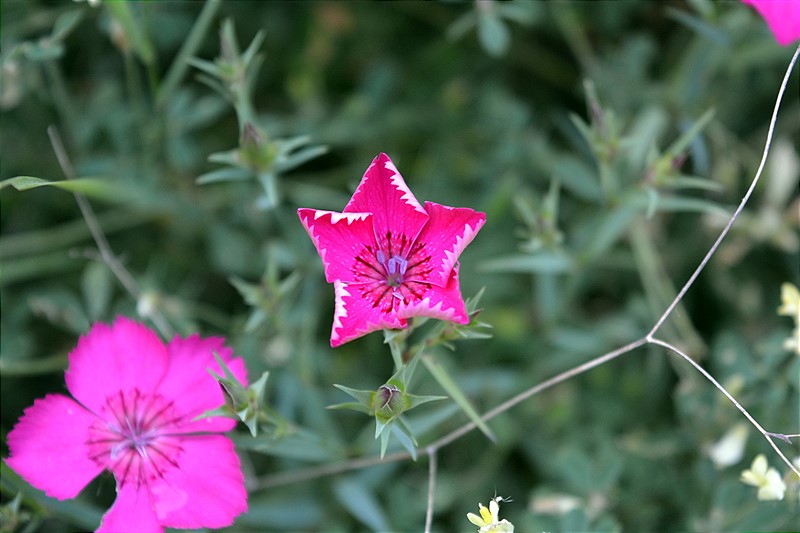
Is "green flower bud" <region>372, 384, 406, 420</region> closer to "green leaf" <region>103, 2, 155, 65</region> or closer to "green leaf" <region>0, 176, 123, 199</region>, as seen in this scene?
"green leaf" <region>0, 176, 123, 199</region>

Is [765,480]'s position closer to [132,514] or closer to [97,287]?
[132,514]

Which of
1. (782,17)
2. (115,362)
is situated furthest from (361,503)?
(782,17)

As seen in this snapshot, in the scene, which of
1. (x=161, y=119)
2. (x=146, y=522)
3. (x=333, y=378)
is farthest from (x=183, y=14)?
(x=146, y=522)

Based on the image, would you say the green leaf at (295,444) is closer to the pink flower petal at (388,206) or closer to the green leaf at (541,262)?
the pink flower petal at (388,206)

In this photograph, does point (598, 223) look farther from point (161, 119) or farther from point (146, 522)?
point (146, 522)

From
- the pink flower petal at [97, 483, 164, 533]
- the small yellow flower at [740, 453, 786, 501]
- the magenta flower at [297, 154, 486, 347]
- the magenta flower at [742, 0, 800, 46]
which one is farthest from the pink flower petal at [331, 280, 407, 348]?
the magenta flower at [742, 0, 800, 46]

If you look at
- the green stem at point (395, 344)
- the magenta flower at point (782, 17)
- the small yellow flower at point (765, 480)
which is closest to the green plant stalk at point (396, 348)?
the green stem at point (395, 344)
